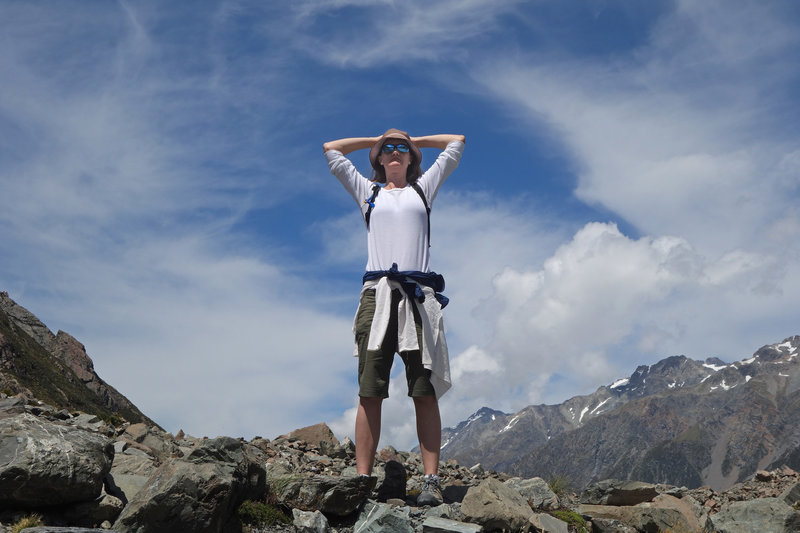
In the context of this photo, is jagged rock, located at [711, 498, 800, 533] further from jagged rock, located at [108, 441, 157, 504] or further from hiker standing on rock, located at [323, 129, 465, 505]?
jagged rock, located at [108, 441, 157, 504]

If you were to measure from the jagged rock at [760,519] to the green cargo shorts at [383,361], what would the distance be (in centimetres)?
422

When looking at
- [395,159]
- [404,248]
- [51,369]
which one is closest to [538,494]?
[404,248]

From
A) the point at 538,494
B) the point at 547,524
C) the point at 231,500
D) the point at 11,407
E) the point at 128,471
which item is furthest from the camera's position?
the point at 11,407

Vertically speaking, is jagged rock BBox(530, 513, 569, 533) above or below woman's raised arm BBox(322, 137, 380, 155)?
below

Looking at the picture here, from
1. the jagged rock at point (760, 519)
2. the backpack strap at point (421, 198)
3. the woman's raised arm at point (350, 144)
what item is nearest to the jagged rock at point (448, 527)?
the backpack strap at point (421, 198)

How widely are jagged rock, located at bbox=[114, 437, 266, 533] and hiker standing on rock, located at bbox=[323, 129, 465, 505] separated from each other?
6.01 ft

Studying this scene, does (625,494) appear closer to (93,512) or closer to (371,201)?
(371,201)

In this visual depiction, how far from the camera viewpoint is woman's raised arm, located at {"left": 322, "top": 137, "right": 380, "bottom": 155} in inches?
346

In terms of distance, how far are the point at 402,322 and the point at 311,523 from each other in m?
2.30

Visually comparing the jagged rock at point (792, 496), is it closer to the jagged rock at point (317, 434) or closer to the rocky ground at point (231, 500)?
the rocky ground at point (231, 500)

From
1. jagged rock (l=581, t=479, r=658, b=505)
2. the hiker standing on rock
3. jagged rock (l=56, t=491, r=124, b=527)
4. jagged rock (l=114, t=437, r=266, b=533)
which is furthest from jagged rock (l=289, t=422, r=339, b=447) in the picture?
jagged rock (l=114, t=437, r=266, b=533)

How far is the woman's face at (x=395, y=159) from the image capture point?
8.56 meters

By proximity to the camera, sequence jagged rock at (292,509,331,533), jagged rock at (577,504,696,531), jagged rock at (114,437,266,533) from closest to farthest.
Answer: jagged rock at (114,437,266,533)
jagged rock at (292,509,331,533)
jagged rock at (577,504,696,531)

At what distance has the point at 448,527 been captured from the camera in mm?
6156
